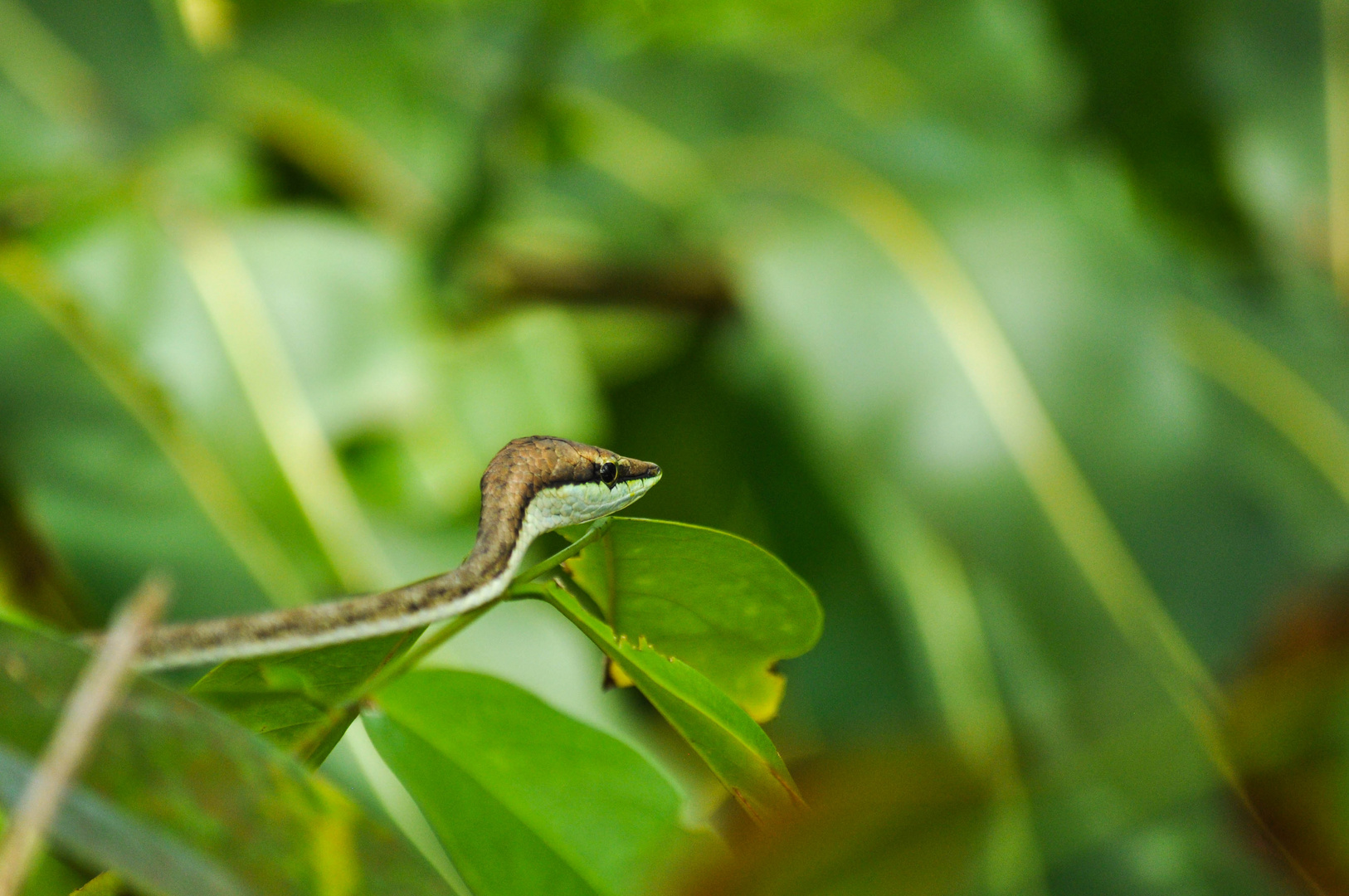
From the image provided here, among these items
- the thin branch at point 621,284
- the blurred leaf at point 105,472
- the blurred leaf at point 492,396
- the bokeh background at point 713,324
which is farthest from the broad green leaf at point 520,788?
the thin branch at point 621,284

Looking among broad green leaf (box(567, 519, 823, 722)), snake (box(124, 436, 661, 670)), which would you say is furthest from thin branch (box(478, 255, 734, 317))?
broad green leaf (box(567, 519, 823, 722))

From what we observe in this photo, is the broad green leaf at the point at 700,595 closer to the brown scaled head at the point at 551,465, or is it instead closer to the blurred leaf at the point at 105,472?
the brown scaled head at the point at 551,465

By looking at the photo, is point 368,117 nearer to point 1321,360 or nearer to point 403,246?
point 403,246

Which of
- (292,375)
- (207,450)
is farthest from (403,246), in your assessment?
(207,450)

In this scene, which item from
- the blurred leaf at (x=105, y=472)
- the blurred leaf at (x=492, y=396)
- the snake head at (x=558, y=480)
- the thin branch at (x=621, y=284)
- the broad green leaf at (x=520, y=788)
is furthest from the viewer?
the thin branch at (x=621, y=284)

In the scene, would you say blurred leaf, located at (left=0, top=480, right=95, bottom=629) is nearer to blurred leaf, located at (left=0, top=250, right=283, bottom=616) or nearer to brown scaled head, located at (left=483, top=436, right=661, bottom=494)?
blurred leaf, located at (left=0, top=250, right=283, bottom=616)

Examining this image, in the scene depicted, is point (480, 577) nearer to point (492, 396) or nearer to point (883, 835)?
point (883, 835)
